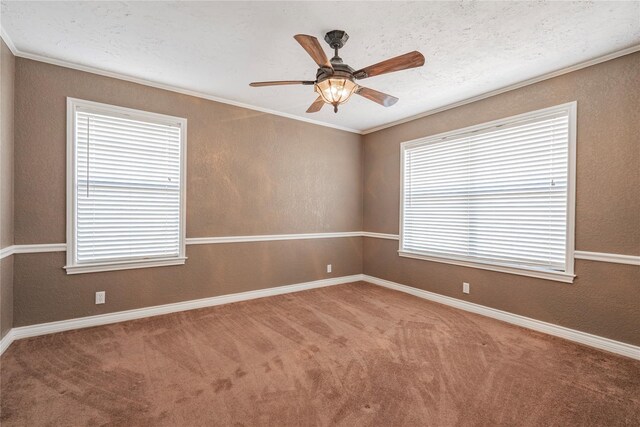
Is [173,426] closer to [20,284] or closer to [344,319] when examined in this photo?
[344,319]

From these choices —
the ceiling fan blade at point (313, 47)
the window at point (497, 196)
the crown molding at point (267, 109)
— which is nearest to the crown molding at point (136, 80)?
the crown molding at point (267, 109)

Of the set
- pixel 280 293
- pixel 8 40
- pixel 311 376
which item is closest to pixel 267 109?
pixel 8 40

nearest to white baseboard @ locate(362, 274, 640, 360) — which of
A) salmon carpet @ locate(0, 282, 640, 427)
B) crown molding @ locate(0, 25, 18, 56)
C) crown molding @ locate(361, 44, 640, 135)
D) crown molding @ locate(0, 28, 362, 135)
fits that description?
salmon carpet @ locate(0, 282, 640, 427)

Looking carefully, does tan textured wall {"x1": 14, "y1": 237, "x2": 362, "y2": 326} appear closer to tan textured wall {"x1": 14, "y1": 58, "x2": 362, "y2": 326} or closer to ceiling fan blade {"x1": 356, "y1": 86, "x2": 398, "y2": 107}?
tan textured wall {"x1": 14, "y1": 58, "x2": 362, "y2": 326}

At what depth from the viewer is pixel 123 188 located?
3.22m

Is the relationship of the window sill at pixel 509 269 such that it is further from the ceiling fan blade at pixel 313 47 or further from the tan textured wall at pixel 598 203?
the ceiling fan blade at pixel 313 47

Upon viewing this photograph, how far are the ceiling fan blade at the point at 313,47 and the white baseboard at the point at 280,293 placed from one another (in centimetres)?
308

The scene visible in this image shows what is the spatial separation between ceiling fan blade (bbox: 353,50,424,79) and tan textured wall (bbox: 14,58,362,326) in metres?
2.29

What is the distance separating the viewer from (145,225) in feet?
11.0

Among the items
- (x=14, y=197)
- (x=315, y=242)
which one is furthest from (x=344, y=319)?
(x=14, y=197)

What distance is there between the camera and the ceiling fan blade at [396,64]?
76.9 inches

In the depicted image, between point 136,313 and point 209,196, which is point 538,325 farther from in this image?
point 136,313

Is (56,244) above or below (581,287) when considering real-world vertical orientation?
above

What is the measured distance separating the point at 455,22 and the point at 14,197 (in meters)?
4.09
